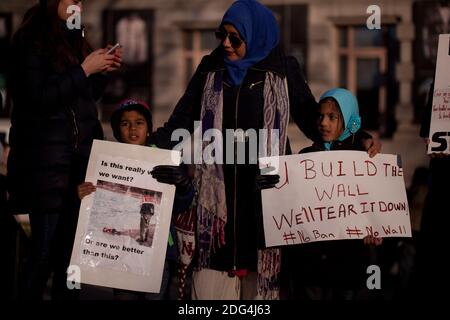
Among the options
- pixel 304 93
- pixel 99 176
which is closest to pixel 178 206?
pixel 99 176

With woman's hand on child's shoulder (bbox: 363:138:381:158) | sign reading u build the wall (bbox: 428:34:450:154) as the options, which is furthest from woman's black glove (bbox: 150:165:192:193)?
sign reading u build the wall (bbox: 428:34:450:154)

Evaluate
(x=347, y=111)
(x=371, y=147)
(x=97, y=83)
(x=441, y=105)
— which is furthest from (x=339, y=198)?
(x=97, y=83)

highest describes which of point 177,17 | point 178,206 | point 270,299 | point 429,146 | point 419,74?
point 177,17

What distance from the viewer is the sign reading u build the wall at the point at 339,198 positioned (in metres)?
5.63

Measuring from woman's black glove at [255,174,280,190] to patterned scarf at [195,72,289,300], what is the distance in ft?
0.38

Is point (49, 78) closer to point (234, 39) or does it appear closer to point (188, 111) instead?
point (188, 111)

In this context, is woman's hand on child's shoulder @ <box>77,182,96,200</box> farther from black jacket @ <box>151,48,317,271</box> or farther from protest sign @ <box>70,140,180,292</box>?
black jacket @ <box>151,48,317,271</box>

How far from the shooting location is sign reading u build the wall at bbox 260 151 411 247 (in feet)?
18.5

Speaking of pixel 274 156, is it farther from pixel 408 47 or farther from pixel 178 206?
pixel 408 47

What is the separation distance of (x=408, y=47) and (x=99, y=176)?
10.2 m

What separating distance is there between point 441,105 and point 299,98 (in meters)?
0.82

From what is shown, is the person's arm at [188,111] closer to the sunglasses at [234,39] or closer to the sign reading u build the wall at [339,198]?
the sunglasses at [234,39]

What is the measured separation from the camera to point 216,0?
51.6ft

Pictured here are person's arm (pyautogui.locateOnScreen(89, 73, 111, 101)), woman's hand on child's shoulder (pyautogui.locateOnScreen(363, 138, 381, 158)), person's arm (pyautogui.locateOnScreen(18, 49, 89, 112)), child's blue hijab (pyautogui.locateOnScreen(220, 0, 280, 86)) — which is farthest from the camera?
person's arm (pyautogui.locateOnScreen(89, 73, 111, 101))
